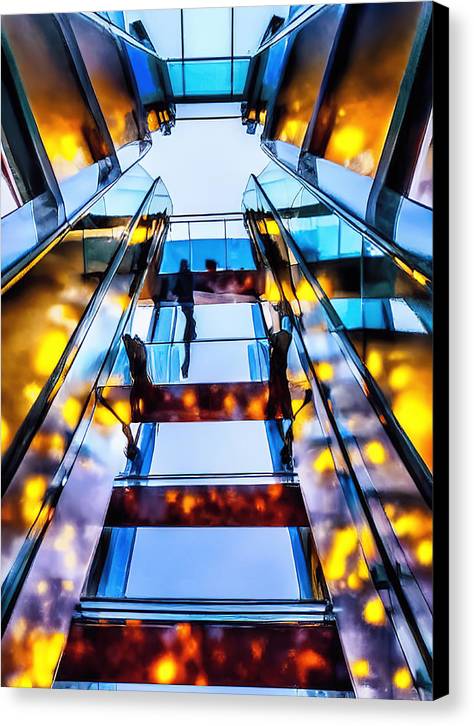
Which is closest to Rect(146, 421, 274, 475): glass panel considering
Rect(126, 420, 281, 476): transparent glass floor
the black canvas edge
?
Rect(126, 420, 281, 476): transparent glass floor

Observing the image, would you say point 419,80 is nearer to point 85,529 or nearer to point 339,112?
point 339,112

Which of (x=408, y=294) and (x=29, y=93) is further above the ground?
(x=29, y=93)

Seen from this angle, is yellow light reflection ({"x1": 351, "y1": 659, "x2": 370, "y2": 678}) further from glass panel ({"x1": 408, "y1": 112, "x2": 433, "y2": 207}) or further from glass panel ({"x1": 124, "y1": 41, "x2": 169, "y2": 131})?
glass panel ({"x1": 124, "y1": 41, "x2": 169, "y2": 131})

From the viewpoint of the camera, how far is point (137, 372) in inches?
166

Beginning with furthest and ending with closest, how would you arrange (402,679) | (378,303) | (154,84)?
(154,84) → (378,303) → (402,679)

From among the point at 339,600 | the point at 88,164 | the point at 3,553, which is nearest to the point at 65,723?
the point at 3,553

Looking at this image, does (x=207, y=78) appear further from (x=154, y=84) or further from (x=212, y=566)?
(x=212, y=566)

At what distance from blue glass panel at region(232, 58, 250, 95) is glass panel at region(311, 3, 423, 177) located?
1.39 feet

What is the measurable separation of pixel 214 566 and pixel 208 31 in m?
2.25

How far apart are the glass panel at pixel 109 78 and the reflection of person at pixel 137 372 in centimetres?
93

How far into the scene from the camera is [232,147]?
13.0 feet

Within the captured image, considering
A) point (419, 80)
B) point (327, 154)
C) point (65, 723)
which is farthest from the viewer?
point (327, 154)

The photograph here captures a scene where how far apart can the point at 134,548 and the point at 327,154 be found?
2035 millimetres

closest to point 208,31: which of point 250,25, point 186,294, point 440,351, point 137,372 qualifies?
point 250,25
